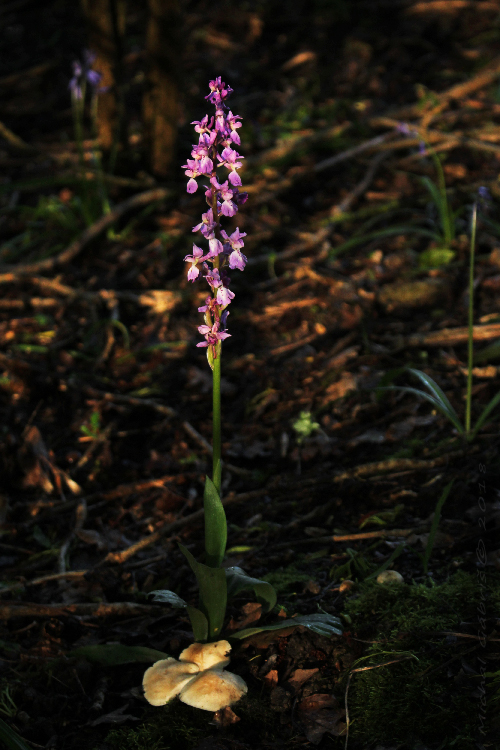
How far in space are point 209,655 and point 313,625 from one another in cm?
30

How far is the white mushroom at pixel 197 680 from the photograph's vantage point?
1567mm

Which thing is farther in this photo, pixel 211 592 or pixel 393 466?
pixel 393 466

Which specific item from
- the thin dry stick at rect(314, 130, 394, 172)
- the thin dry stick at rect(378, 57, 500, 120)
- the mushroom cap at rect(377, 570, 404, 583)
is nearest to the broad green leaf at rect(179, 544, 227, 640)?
the mushroom cap at rect(377, 570, 404, 583)

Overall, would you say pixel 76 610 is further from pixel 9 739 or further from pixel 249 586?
pixel 249 586

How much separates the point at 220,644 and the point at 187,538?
620mm

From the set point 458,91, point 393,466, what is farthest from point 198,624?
point 458,91

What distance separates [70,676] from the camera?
179 cm

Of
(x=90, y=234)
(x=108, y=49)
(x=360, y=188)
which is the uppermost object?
(x=108, y=49)

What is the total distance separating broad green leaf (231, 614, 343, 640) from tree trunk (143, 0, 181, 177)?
3.49 metres

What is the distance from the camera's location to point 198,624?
1732mm

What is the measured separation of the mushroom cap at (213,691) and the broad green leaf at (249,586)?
22 cm

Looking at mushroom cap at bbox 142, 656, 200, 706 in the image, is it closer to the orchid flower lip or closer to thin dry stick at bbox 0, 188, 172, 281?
the orchid flower lip

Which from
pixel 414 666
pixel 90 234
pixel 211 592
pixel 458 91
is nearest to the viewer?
pixel 414 666

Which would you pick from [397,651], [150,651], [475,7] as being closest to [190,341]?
[150,651]
